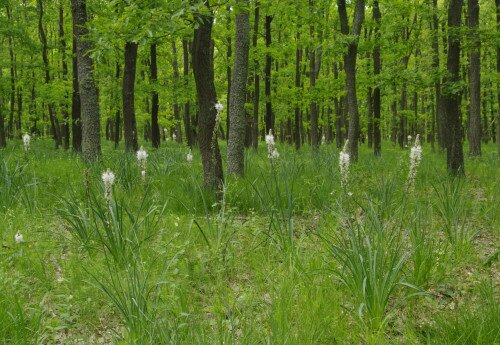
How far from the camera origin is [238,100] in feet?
24.8

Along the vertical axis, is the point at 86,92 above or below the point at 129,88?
below

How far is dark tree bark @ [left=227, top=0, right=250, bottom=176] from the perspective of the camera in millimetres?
7367

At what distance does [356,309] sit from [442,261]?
1.18 meters

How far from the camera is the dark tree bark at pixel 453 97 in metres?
7.50

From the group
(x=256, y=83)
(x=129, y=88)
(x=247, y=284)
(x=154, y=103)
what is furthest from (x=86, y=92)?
(x=256, y=83)

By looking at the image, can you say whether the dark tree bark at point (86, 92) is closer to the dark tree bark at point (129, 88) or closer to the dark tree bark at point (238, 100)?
the dark tree bark at point (129, 88)

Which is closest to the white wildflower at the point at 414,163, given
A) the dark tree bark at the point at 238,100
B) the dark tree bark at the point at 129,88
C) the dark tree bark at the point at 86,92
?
the dark tree bark at the point at 238,100

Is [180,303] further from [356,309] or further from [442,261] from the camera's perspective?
[442,261]

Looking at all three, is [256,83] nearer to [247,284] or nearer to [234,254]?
[234,254]

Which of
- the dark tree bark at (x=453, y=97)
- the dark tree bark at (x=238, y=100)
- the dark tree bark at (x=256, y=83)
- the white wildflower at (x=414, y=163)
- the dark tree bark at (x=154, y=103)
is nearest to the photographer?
the white wildflower at (x=414, y=163)

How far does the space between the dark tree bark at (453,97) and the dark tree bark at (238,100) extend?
363 cm

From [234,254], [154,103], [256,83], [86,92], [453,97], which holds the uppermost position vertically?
[256,83]

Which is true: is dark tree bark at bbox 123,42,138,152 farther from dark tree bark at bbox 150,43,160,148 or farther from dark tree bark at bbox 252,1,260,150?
dark tree bark at bbox 252,1,260,150

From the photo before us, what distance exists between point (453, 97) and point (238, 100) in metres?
4.00
